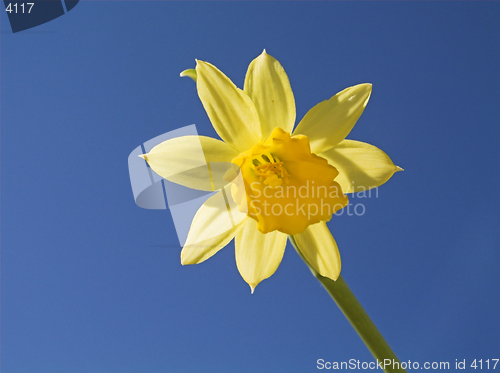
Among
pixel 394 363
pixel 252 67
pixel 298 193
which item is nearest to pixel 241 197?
pixel 298 193

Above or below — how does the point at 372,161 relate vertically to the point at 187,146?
below

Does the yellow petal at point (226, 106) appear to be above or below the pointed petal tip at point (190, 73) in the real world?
below

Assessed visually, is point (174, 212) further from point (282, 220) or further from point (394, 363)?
point (394, 363)

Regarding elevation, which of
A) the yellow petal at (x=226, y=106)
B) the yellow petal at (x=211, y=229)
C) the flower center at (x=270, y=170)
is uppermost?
the yellow petal at (x=226, y=106)

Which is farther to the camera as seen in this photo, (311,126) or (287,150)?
(287,150)

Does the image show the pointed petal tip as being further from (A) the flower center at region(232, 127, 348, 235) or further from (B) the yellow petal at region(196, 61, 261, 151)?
(A) the flower center at region(232, 127, 348, 235)

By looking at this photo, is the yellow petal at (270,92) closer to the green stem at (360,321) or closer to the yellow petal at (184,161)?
the yellow petal at (184,161)

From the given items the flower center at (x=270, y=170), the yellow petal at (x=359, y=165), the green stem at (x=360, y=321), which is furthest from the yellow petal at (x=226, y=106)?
the green stem at (x=360, y=321)
